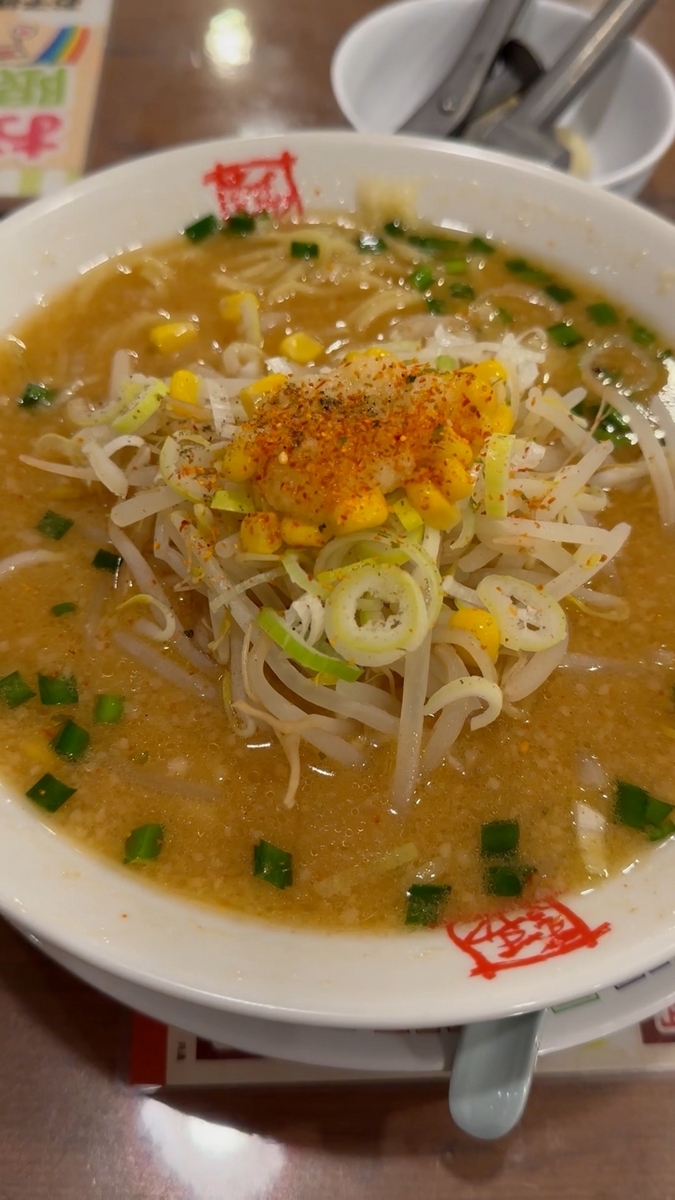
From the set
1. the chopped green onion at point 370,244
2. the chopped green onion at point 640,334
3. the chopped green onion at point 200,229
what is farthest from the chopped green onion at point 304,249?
the chopped green onion at point 640,334

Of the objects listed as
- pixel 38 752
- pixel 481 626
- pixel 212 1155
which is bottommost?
pixel 212 1155

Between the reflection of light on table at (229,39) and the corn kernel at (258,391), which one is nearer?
the corn kernel at (258,391)

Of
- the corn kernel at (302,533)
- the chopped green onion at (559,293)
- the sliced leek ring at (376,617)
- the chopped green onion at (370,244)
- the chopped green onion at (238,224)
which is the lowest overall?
the sliced leek ring at (376,617)

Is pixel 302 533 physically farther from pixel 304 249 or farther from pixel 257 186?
pixel 257 186

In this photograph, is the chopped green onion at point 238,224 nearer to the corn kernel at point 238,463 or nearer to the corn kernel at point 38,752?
the corn kernel at point 238,463

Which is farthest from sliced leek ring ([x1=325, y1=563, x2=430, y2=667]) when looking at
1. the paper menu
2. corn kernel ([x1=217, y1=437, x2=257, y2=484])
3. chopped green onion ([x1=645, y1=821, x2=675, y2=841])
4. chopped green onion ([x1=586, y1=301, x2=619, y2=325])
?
the paper menu

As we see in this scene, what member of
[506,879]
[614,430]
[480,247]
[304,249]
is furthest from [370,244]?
[506,879]

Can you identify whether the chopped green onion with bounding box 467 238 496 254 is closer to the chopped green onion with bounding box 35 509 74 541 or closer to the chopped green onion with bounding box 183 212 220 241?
the chopped green onion with bounding box 183 212 220 241
